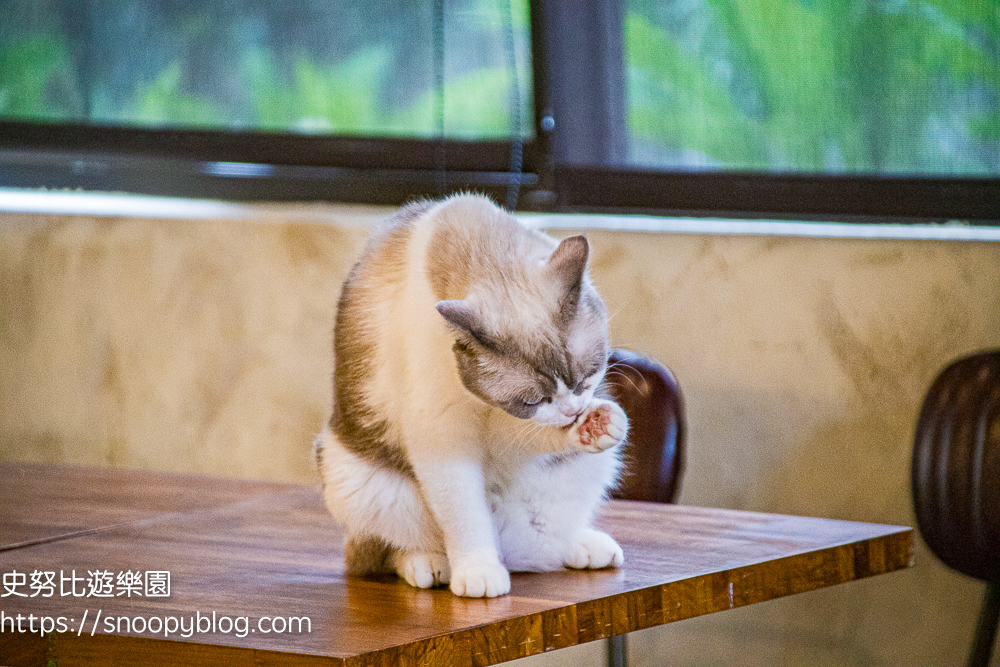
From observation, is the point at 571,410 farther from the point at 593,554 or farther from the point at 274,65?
the point at 274,65

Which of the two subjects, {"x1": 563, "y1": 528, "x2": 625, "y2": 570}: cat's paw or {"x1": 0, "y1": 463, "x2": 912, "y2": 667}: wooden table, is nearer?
{"x1": 0, "y1": 463, "x2": 912, "y2": 667}: wooden table

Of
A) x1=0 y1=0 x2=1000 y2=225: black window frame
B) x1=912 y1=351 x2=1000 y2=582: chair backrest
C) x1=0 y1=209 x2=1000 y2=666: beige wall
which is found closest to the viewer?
x1=912 y1=351 x2=1000 y2=582: chair backrest

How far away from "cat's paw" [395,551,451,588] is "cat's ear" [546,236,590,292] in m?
0.37

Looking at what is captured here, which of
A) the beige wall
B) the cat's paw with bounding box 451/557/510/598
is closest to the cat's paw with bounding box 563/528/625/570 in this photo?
the cat's paw with bounding box 451/557/510/598

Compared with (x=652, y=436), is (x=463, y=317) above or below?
above

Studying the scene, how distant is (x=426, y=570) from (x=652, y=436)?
76 cm

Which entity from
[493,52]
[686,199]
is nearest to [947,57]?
[686,199]

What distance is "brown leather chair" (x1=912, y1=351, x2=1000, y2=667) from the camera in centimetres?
168

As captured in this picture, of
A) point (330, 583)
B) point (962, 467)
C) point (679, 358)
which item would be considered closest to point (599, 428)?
point (330, 583)

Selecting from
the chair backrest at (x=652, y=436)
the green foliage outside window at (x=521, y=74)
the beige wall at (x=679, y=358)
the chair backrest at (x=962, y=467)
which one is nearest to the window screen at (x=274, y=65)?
the green foliage outside window at (x=521, y=74)

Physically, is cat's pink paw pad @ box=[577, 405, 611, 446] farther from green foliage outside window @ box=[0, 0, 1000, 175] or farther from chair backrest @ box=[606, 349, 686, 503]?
green foliage outside window @ box=[0, 0, 1000, 175]

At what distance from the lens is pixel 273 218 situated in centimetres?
248

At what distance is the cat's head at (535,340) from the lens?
1058 mm

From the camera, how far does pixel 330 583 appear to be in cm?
123
